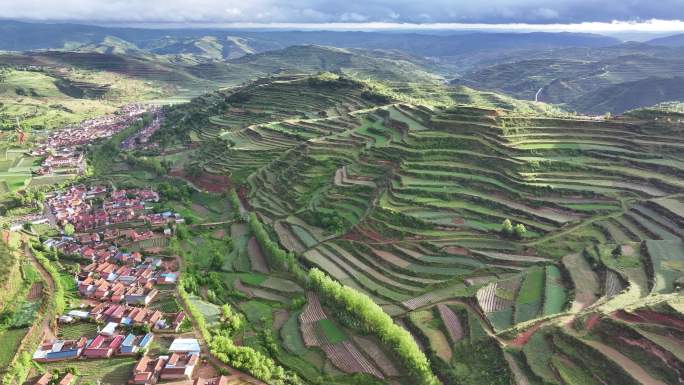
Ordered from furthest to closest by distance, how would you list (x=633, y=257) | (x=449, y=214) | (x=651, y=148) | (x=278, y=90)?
(x=278, y=90)
(x=651, y=148)
(x=449, y=214)
(x=633, y=257)

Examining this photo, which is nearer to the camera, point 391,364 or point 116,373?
point 116,373

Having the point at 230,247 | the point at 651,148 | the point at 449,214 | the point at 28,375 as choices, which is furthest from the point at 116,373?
the point at 651,148

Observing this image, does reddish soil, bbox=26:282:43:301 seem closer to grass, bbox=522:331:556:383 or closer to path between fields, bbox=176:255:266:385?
path between fields, bbox=176:255:266:385

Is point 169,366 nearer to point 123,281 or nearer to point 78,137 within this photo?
point 123,281

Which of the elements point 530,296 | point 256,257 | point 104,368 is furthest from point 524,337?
point 256,257

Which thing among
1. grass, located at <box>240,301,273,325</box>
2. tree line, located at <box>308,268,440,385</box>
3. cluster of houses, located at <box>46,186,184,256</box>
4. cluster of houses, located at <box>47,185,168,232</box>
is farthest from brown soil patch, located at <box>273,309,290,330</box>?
cluster of houses, located at <box>47,185,168,232</box>

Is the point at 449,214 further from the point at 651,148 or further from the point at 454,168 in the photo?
the point at 651,148
